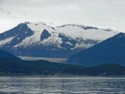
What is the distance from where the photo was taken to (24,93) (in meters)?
173

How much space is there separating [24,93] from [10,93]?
483 cm

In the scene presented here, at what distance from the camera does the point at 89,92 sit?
178750 millimetres

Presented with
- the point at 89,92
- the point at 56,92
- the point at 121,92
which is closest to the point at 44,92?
the point at 56,92

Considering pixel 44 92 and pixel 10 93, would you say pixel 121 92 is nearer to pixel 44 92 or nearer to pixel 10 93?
pixel 44 92

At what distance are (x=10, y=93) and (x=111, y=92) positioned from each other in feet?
119

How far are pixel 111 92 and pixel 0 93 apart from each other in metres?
39.7

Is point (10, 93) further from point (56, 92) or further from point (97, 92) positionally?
point (97, 92)

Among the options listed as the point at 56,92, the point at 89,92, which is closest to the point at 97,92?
the point at 89,92

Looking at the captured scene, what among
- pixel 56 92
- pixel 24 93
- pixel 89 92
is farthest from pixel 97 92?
pixel 24 93

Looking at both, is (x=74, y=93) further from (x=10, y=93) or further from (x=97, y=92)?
(x=10, y=93)

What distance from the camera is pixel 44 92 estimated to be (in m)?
178

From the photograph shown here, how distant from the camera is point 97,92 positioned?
582 feet

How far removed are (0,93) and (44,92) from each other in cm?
1646

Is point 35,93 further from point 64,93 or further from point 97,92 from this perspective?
point 97,92
